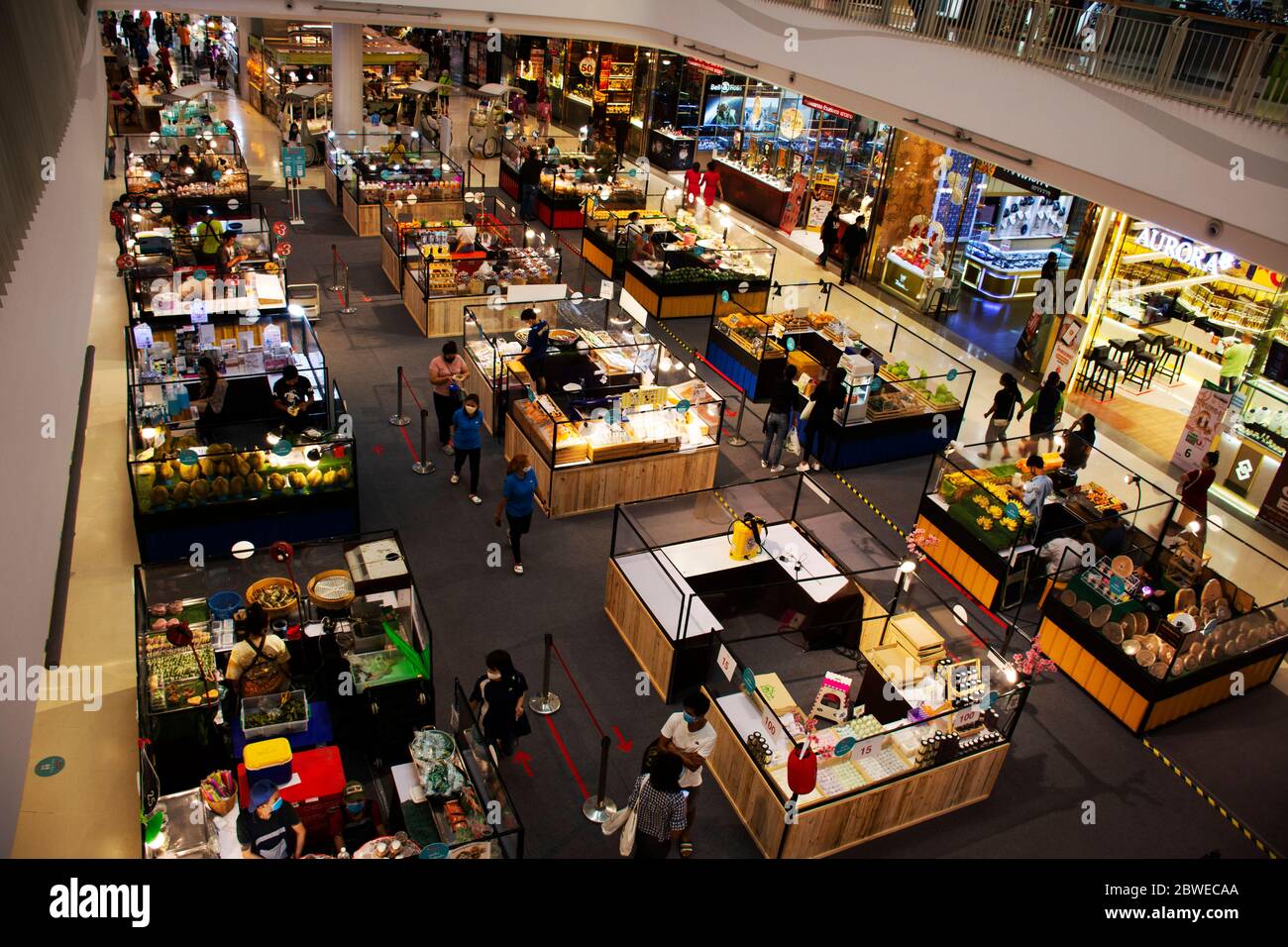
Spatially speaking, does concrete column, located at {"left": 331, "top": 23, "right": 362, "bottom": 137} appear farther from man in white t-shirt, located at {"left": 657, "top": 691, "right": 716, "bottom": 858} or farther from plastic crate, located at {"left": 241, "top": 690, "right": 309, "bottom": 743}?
man in white t-shirt, located at {"left": 657, "top": 691, "right": 716, "bottom": 858}

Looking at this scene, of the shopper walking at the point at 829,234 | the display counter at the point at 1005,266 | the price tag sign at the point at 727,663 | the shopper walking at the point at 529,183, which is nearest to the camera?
the price tag sign at the point at 727,663

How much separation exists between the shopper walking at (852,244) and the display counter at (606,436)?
9084 mm

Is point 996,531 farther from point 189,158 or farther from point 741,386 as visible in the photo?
point 189,158

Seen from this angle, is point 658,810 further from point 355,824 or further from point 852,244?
point 852,244

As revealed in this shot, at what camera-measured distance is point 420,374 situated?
1448cm

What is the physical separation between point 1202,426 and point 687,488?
7.46 metres

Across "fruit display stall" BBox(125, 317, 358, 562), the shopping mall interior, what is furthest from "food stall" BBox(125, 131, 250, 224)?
"fruit display stall" BBox(125, 317, 358, 562)

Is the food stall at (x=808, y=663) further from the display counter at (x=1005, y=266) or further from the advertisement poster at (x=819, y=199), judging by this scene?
the advertisement poster at (x=819, y=199)

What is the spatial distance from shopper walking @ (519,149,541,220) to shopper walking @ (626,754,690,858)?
57.4ft

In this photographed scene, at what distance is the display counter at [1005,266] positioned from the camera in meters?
19.7

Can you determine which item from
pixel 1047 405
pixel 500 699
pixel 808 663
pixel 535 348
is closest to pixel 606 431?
pixel 535 348

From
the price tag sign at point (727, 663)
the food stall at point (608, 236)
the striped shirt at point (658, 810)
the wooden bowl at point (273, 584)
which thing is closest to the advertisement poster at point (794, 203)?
the food stall at point (608, 236)

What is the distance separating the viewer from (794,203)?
23312 mm

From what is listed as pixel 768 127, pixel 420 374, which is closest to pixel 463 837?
pixel 420 374
